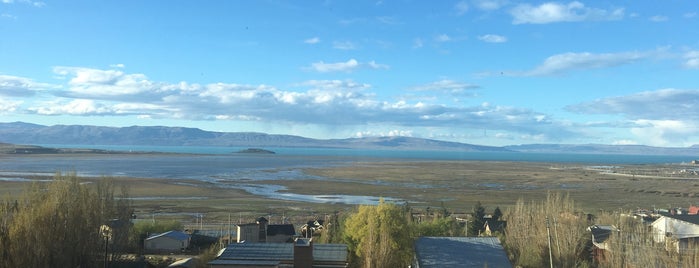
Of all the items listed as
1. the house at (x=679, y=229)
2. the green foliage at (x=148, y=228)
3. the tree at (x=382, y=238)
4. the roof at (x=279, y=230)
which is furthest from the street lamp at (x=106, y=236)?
the house at (x=679, y=229)

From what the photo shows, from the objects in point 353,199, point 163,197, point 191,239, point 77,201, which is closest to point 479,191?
point 353,199

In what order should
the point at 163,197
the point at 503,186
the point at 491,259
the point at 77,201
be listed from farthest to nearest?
the point at 503,186 < the point at 163,197 < the point at 491,259 < the point at 77,201

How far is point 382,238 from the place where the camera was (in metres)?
25.8

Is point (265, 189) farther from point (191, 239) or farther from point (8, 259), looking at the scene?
point (8, 259)

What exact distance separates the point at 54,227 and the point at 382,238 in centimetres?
1375

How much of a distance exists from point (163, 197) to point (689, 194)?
79038 millimetres

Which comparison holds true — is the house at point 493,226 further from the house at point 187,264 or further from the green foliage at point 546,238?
the house at point 187,264

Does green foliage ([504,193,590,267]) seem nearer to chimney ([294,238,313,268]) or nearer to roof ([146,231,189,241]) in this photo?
chimney ([294,238,313,268])

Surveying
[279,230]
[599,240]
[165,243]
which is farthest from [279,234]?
[599,240]

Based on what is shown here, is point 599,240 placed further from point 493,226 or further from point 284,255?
point 284,255

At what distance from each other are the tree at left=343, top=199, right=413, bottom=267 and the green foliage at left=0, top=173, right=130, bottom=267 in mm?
12062

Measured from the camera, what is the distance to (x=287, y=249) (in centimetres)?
2600

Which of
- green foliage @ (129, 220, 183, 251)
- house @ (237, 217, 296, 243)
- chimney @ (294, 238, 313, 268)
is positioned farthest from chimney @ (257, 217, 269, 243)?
chimney @ (294, 238, 313, 268)

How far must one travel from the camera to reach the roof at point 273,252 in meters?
24.7
